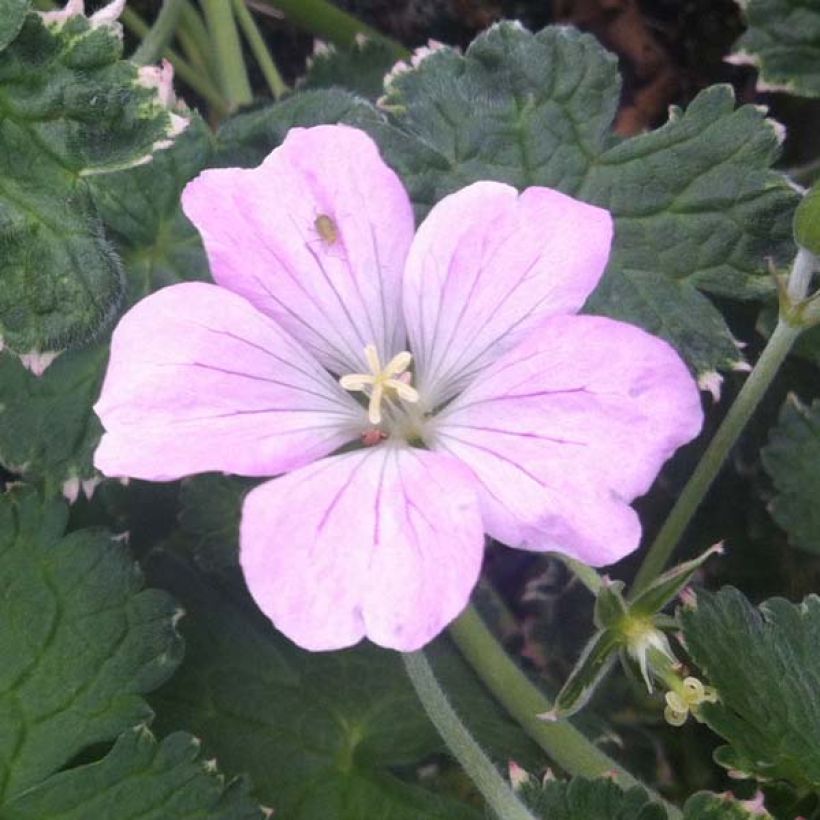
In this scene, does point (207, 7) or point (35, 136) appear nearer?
point (35, 136)

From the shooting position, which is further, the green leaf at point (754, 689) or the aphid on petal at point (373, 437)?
the green leaf at point (754, 689)

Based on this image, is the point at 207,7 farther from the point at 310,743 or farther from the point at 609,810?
the point at 609,810

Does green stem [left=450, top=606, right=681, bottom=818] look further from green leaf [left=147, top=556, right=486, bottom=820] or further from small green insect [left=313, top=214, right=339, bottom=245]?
small green insect [left=313, top=214, right=339, bottom=245]

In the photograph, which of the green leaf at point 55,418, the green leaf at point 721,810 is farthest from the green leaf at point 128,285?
the green leaf at point 721,810

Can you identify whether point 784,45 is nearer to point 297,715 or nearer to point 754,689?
point 754,689

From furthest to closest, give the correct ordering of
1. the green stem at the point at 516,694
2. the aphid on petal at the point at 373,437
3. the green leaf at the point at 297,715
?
the green leaf at the point at 297,715 < the green stem at the point at 516,694 < the aphid on petal at the point at 373,437

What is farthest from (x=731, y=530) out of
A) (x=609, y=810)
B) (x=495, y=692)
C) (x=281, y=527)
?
(x=281, y=527)

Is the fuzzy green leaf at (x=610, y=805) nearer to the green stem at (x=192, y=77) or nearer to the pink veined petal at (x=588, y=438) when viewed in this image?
the pink veined petal at (x=588, y=438)
